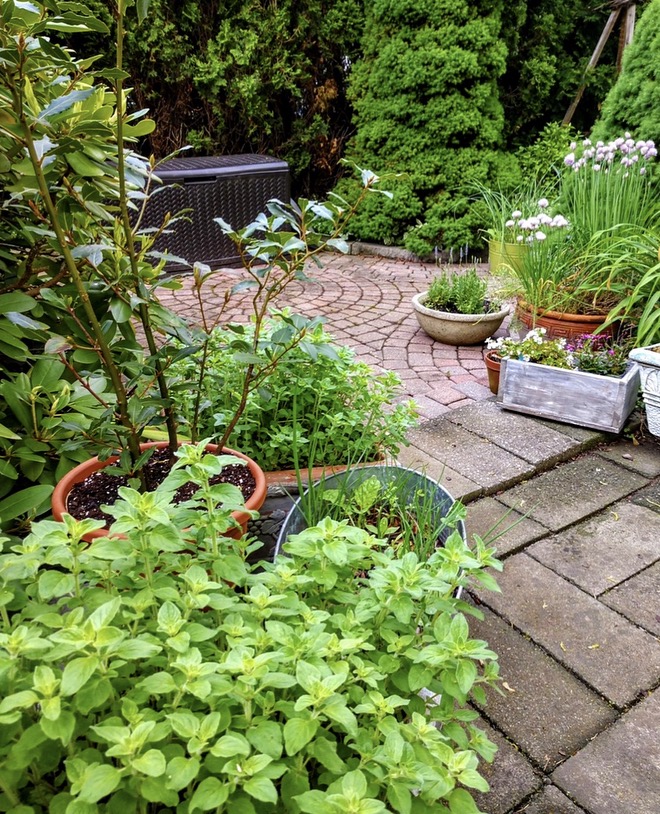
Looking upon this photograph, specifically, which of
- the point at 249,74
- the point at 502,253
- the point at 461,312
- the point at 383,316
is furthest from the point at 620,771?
the point at 249,74

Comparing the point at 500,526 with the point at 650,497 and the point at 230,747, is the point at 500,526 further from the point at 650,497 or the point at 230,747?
the point at 230,747

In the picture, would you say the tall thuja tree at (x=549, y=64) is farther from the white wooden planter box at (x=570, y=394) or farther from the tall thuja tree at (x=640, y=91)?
the white wooden planter box at (x=570, y=394)

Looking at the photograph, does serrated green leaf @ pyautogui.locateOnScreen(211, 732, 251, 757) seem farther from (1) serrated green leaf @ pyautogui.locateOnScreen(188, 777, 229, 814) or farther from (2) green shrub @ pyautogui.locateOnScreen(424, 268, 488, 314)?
(2) green shrub @ pyautogui.locateOnScreen(424, 268, 488, 314)

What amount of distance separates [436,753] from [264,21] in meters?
7.12

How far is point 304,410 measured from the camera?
7.39 feet

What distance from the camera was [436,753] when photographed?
86 cm

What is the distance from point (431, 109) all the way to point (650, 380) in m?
4.32

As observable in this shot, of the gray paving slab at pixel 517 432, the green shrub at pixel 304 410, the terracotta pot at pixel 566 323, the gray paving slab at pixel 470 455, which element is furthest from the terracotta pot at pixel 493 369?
the green shrub at pixel 304 410

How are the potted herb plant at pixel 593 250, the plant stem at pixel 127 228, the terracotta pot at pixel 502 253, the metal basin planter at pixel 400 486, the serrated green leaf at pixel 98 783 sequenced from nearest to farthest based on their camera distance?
1. the serrated green leaf at pixel 98 783
2. the plant stem at pixel 127 228
3. the metal basin planter at pixel 400 486
4. the potted herb plant at pixel 593 250
5. the terracotta pot at pixel 502 253

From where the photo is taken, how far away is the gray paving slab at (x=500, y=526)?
2.25 m

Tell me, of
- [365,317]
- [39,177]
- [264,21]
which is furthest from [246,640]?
[264,21]

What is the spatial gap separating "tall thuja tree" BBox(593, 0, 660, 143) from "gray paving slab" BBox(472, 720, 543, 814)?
3.91m

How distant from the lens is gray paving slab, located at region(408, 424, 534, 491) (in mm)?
2594

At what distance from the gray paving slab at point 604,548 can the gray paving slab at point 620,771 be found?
51cm
